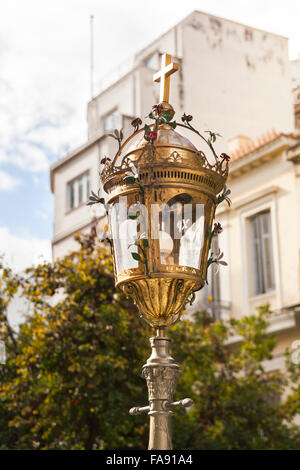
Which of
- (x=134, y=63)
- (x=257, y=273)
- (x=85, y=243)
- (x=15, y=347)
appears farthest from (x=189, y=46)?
(x=15, y=347)

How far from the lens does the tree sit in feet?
38.7

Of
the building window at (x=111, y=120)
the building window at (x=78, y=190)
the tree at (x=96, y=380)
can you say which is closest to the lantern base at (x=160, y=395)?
the tree at (x=96, y=380)

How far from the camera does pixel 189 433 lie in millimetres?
12664

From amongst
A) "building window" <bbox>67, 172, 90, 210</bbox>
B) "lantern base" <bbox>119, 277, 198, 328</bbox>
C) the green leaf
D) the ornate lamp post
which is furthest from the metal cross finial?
"building window" <bbox>67, 172, 90, 210</bbox>

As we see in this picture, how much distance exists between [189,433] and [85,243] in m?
3.83

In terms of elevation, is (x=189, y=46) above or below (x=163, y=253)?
above

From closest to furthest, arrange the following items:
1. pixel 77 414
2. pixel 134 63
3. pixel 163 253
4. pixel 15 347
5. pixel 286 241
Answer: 1. pixel 163 253
2. pixel 77 414
3. pixel 15 347
4. pixel 286 241
5. pixel 134 63

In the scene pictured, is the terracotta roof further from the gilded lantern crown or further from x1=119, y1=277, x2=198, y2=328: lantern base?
x1=119, y1=277, x2=198, y2=328: lantern base

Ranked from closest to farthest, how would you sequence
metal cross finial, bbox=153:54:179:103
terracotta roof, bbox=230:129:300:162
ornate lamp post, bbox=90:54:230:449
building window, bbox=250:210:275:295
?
ornate lamp post, bbox=90:54:230:449, metal cross finial, bbox=153:54:179:103, terracotta roof, bbox=230:129:300:162, building window, bbox=250:210:275:295

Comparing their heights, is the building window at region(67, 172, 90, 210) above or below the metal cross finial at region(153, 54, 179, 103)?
above

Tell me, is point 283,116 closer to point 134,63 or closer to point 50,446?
point 134,63

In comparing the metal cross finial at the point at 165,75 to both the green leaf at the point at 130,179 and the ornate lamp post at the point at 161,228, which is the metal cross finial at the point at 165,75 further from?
the green leaf at the point at 130,179

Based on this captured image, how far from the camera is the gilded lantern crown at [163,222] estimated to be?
422cm
